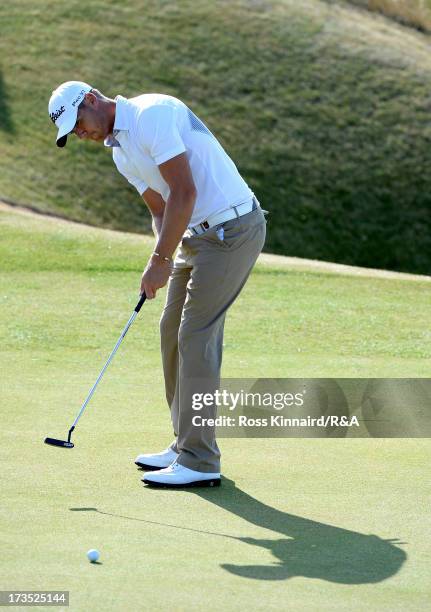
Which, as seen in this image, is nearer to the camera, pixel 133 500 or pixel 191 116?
pixel 133 500

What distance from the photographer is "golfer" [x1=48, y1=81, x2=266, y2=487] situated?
19.0 feet

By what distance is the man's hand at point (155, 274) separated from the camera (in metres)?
5.96

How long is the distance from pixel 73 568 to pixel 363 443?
2979 mm

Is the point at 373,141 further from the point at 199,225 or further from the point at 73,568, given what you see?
the point at 73,568

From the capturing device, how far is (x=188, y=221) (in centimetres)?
582

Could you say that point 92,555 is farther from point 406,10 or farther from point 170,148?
point 406,10

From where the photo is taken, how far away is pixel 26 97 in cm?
3097

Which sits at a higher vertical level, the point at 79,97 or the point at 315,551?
the point at 79,97

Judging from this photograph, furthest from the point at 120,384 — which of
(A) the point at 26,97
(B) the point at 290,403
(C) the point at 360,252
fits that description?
(A) the point at 26,97

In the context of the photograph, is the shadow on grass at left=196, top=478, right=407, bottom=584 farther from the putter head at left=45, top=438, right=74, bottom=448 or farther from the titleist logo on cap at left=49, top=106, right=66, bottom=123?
the titleist logo on cap at left=49, top=106, right=66, bottom=123

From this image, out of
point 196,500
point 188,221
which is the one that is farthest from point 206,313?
point 196,500

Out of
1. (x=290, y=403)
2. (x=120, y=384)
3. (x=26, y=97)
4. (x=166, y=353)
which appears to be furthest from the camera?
(x=26, y=97)

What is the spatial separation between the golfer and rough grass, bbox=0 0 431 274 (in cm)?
1975

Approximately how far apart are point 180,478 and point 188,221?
1242 mm
